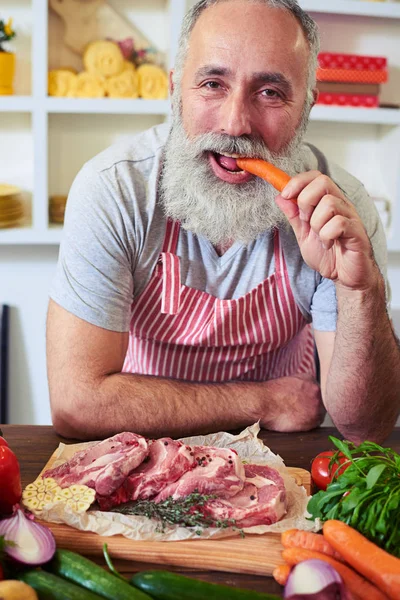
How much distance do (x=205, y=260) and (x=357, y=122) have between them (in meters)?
1.84

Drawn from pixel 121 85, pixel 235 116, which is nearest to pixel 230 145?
pixel 235 116

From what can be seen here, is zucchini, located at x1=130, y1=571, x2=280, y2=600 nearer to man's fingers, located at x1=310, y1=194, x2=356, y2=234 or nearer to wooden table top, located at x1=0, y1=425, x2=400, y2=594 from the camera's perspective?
wooden table top, located at x1=0, y1=425, x2=400, y2=594

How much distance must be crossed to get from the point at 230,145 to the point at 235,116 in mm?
71

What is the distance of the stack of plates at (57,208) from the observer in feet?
11.4

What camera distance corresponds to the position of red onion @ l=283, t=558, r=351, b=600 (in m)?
1.06

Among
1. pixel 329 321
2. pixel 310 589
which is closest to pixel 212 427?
pixel 329 321

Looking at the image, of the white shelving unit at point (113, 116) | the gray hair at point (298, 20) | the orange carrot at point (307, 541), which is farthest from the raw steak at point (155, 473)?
the white shelving unit at point (113, 116)

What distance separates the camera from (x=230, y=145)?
1.87 meters

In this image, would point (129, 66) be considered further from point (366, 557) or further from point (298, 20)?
point (366, 557)

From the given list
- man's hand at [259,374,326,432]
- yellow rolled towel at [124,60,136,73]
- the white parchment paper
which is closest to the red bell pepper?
the white parchment paper

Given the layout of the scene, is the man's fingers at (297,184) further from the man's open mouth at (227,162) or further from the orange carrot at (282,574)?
the orange carrot at (282,574)

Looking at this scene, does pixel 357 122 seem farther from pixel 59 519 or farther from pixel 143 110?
pixel 59 519

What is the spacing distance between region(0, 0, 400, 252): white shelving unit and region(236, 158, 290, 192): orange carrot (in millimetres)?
1595

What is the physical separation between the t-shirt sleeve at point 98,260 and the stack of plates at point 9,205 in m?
1.43
